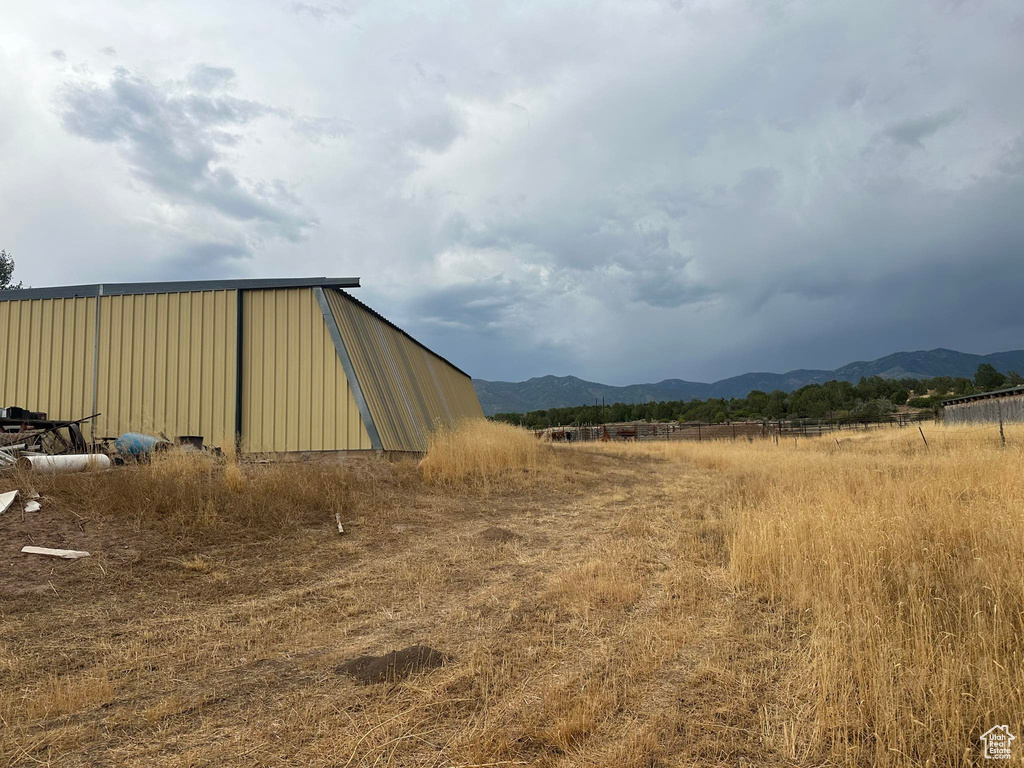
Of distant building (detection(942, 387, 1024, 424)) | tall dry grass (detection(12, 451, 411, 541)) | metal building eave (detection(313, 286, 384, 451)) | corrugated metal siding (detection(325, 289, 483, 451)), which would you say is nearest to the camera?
tall dry grass (detection(12, 451, 411, 541))

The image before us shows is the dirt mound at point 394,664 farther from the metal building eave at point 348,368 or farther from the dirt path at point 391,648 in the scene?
the metal building eave at point 348,368

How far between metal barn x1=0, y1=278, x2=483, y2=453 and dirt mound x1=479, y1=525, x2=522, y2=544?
4.77 metres

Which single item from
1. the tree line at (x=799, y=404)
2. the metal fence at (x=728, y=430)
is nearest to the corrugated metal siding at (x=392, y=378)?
the metal fence at (x=728, y=430)

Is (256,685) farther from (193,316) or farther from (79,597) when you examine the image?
(193,316)

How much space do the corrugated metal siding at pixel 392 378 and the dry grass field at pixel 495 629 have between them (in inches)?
162

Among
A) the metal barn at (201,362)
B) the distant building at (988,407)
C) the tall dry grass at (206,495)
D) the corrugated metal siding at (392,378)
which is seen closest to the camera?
the tall dry grass at (206,495)

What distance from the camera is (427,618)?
16.5 ft

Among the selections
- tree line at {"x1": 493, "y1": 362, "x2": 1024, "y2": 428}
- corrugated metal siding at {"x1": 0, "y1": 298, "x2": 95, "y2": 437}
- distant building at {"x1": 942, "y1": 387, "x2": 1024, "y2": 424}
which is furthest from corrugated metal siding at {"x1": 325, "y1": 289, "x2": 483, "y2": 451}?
tree line at {"x1": 493, "y1": 362, "x2": 1024, "y2": 428}

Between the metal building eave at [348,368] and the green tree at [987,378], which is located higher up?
the green tree at [987,378]

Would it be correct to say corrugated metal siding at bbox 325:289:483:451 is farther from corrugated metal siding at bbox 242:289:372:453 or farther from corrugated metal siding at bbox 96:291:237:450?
corrugated metal siding at bbox 96:291:237:450

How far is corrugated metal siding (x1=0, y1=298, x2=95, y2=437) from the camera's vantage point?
13180 mm

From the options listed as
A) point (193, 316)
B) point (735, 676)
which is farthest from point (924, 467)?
point (193, 316)

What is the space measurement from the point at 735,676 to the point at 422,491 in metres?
7.83

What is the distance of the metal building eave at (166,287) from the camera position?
13102mm
